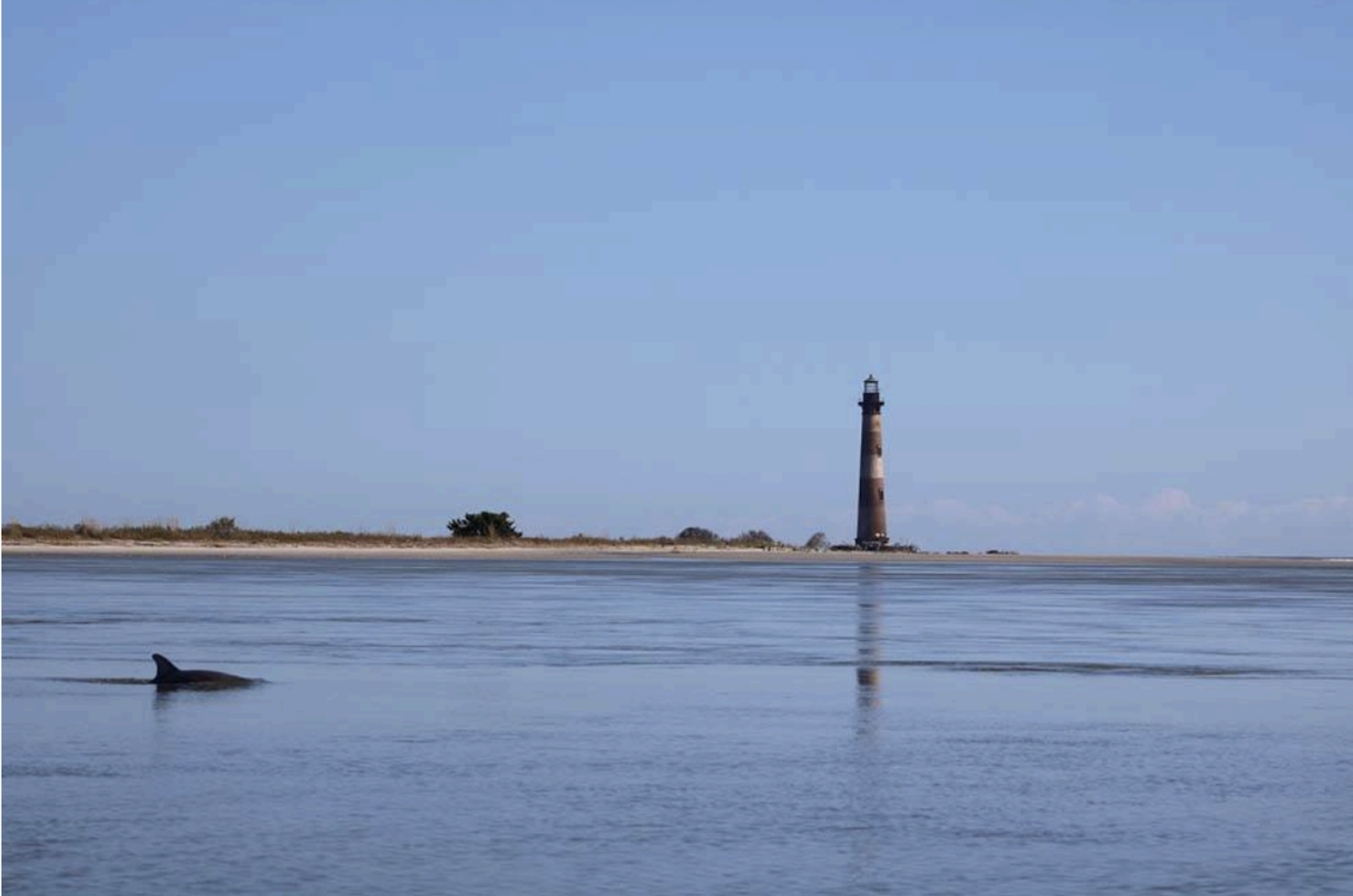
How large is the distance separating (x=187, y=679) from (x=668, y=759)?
674 cm

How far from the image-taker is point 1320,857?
1148 centimetres

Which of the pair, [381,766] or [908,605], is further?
[908,605]

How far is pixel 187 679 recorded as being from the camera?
65.3 feet

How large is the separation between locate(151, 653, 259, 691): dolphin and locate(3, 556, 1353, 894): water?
305 mm

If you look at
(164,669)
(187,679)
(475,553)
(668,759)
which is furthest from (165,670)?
(475,553)

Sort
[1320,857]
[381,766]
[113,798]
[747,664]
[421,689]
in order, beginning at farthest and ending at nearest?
[747,664] → [421,689] → [381,766] → [113,798] → [1320,857]

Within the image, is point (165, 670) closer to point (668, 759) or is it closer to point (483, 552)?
point (668, 759)

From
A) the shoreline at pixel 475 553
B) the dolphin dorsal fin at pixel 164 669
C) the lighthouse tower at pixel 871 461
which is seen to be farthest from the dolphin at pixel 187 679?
the lighthouse tower at pixel 871 461

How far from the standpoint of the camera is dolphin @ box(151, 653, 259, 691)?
19.8 metres

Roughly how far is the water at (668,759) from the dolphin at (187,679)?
1.00 feet

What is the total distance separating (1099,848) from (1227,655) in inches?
628

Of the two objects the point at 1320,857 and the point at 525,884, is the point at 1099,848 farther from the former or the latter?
the point at 525,884

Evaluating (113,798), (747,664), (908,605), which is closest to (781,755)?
(113,798)

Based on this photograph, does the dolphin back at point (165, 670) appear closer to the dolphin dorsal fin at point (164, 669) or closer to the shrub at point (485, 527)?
the dolphin dorsal fin at point (164, 669)
